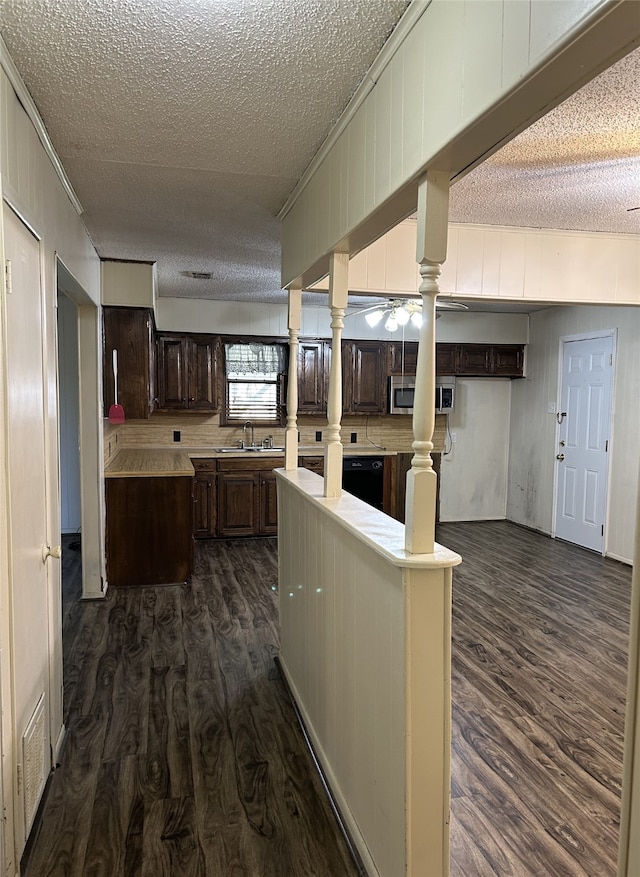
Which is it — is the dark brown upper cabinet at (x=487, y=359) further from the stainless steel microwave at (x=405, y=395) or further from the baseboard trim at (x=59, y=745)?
the baseboard trim at (x=59, y=745)

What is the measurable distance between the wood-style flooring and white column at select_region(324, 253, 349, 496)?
119cm

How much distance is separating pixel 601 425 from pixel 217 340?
4035 mm

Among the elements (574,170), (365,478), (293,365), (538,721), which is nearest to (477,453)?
(365,478)

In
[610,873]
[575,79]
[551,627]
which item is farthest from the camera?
[551,627]

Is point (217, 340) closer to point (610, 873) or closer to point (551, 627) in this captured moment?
point (551, 627)

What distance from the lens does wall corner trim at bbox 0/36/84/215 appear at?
5.63 ft

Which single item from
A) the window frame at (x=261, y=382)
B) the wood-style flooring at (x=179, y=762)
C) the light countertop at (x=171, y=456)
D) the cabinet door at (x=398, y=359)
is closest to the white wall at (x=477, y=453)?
the cabinet door at (x=398, y=359)

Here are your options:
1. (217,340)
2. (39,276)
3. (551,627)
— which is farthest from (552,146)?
(217,340)

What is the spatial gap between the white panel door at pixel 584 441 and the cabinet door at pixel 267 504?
3034mm

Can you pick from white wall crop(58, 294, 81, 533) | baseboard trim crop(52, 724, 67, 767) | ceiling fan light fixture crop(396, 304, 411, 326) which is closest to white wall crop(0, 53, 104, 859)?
baseboard trim crop(52, 724, 67, 767)

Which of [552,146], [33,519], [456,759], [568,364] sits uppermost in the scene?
[552,146]

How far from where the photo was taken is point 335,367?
8.08ft

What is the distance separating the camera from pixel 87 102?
2.01 metres

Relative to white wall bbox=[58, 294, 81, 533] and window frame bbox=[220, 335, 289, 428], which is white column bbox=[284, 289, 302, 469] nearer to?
window frame bbox=[220, 335, 289, 428]
